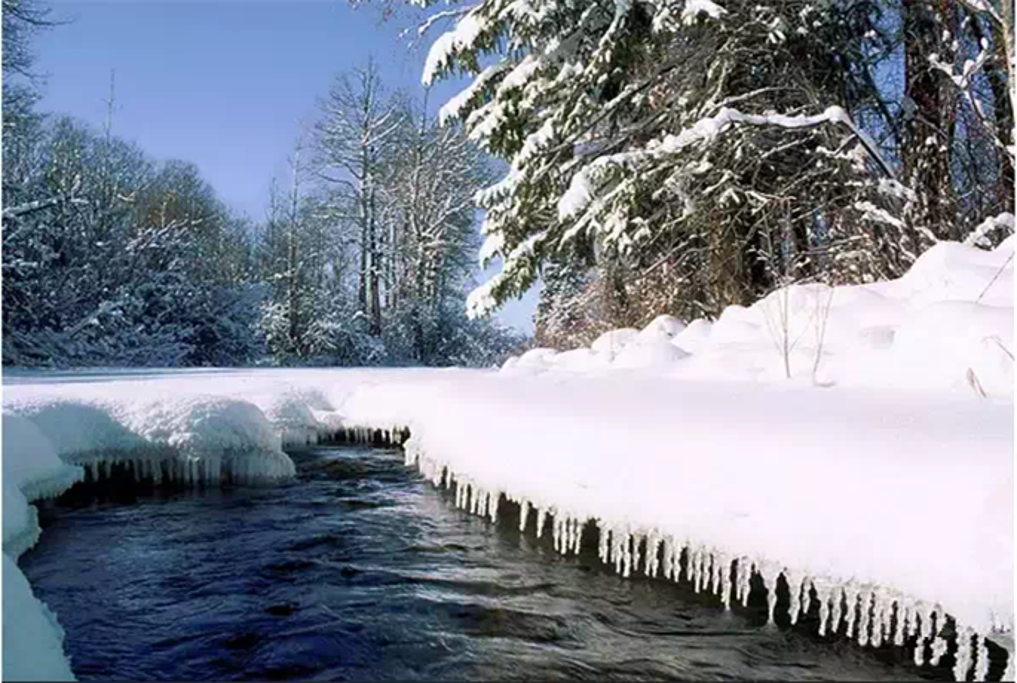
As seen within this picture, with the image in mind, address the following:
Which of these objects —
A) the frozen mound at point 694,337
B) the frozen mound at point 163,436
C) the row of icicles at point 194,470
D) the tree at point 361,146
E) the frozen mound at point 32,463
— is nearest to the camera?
the frozen mound at point 32,463

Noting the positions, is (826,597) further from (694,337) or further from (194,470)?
(194,470)

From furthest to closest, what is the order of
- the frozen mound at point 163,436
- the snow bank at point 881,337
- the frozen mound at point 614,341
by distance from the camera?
the frozen mound at point 614,341 < the frozen mound at point 163,436 < the snow bank at point 881,337

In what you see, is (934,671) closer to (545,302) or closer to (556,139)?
(556,139)

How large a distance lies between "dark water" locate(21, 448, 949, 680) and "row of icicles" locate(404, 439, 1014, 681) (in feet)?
0.30

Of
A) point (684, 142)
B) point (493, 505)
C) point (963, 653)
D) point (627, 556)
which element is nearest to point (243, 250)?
point (684, 142)

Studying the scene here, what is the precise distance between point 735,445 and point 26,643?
7.06ft

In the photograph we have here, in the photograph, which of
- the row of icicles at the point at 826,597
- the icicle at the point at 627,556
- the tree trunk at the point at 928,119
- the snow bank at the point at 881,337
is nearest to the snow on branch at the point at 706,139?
the tree trunk at the point at 928,119

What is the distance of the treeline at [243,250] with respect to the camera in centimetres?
1451

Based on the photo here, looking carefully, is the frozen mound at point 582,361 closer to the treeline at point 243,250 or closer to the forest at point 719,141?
the forest at point 719,141

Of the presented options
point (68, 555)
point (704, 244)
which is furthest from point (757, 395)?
point (704, 244)

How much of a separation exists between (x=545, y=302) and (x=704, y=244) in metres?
9.20

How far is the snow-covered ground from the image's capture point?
2002mm

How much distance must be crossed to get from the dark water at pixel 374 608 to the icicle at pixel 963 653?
9 centimetres

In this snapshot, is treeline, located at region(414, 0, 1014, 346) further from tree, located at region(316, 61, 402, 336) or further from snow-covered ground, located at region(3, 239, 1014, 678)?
tree, located at region(316, 61, 402, 336)
